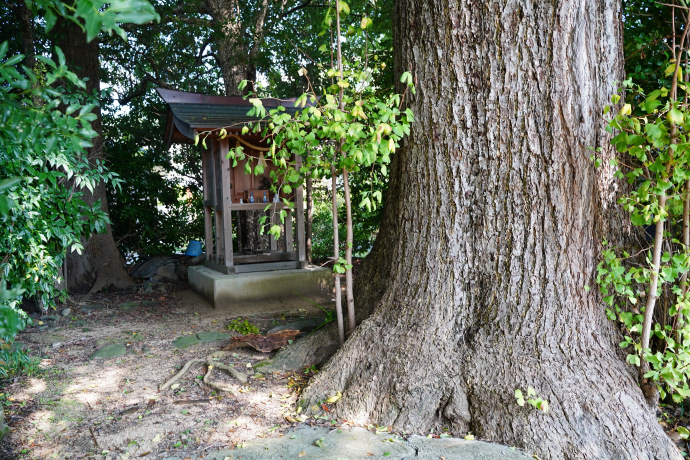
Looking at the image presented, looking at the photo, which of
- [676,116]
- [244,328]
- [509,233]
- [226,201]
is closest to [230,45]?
[226,201]

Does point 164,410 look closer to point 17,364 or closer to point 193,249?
point 17,364

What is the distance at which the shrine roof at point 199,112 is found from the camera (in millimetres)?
6250

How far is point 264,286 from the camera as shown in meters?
6.64

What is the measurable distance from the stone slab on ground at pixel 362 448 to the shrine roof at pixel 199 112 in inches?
168

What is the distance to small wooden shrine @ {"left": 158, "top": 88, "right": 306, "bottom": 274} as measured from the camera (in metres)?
6.52

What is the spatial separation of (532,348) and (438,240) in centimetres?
86

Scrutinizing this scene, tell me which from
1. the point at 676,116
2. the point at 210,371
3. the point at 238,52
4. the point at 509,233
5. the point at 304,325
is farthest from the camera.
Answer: the point at 238,52

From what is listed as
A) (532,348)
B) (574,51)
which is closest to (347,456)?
(532,348)

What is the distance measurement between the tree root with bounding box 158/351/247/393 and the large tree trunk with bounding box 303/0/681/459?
2.36 feet

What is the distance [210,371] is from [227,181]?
3240mm

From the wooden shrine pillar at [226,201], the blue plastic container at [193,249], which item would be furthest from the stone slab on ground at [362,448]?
the blue plastic container at [193,249]

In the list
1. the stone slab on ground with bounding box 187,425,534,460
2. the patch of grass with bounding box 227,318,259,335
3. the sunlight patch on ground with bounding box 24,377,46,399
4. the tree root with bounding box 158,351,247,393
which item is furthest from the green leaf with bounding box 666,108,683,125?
the sunlight patch on ground with bounding box 24,377,46,399

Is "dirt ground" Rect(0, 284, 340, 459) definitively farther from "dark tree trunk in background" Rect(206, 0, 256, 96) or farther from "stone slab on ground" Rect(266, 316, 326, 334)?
"dark tree trunk in background" Rect(206, 0, 256, 96)

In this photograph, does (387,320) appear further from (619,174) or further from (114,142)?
(114,142)
